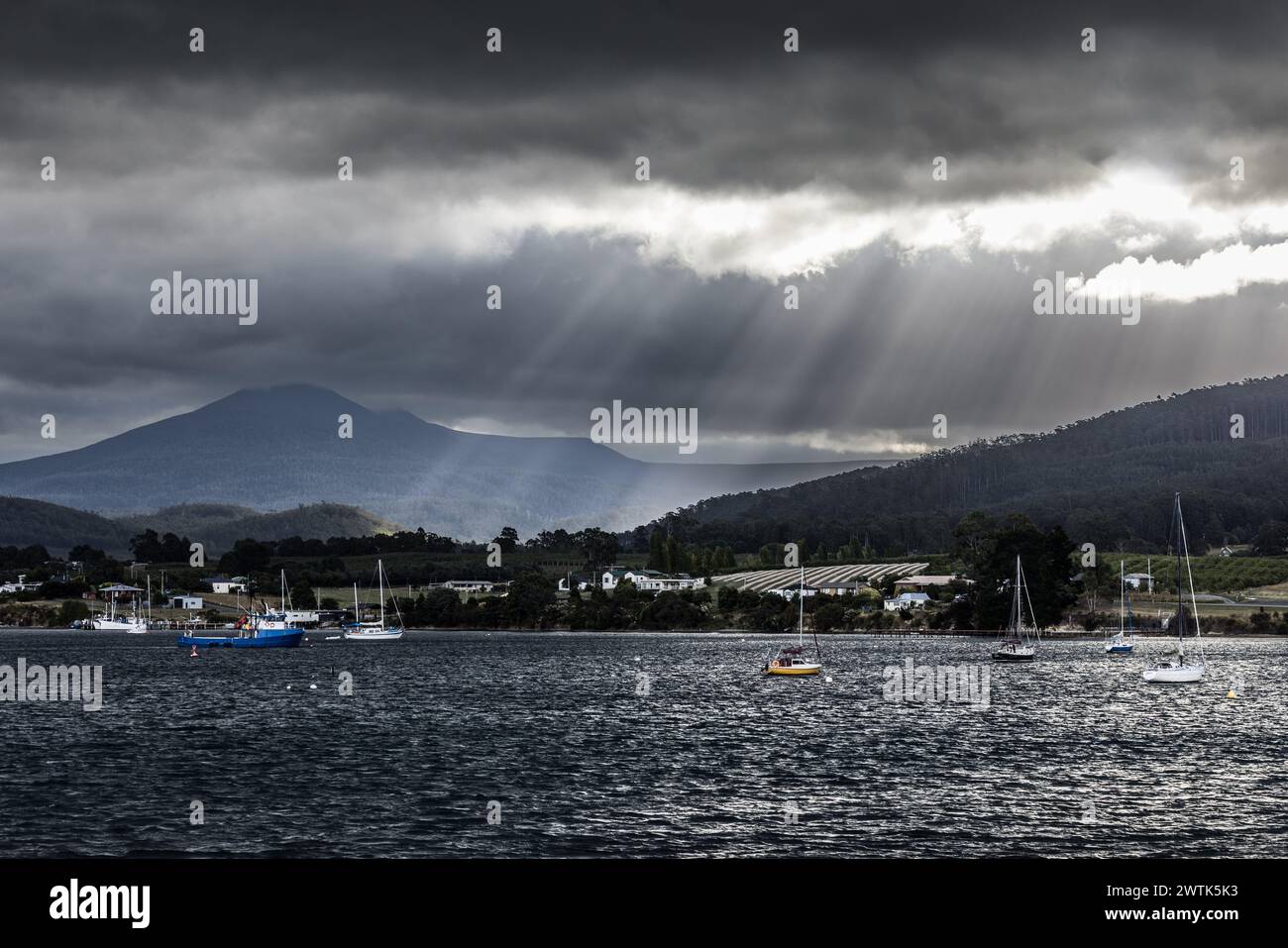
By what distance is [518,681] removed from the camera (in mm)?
124188

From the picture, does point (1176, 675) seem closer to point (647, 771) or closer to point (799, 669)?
point (799, 669)

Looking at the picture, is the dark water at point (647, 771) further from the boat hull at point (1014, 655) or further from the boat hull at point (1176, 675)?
the boat hull at point (1014, 655)

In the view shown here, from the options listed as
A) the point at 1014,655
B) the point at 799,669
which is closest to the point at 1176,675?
the point at 1014,655

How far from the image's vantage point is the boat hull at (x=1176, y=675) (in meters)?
120

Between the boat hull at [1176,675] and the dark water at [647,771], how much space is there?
168 centimetres

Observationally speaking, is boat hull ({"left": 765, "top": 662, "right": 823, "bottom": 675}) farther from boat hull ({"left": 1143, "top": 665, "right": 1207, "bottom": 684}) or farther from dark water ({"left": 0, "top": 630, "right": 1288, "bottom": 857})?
boat hull ({"left": 1143, "top": 665, "right": 1207, "bottom": 684})

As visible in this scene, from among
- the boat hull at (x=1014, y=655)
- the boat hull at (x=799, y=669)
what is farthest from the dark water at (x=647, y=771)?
the boat hull at (x=1014, y=655)
